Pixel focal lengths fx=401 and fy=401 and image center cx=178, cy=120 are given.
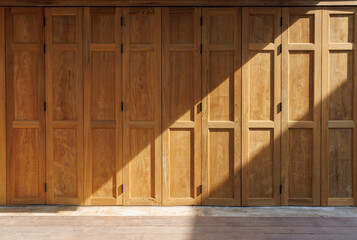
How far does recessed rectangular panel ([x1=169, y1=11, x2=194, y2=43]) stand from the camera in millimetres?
4773

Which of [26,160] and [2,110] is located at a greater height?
[2,110]

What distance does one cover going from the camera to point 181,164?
4.81 metres

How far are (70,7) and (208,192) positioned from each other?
2.75 meters

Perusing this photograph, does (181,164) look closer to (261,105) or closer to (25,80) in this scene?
(261,105)

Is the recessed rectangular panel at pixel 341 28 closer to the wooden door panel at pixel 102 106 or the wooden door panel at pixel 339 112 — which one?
the wooden door panel at pixel 339 112

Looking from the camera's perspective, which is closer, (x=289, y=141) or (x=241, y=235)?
(x=241, y=235)

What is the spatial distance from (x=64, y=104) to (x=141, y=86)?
95 cm

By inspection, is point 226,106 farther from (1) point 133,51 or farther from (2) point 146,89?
(1) point 133,51

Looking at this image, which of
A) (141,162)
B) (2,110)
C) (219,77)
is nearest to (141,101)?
(141,162)

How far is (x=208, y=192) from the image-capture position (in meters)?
4.80

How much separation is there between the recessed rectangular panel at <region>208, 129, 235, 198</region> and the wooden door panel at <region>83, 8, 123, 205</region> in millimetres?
1087

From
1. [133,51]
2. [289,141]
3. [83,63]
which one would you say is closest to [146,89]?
[133,51]

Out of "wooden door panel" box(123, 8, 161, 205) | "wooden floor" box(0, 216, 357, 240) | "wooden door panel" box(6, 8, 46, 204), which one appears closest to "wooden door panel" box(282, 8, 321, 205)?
"wooden floor" box(0, 216, 357, 240)

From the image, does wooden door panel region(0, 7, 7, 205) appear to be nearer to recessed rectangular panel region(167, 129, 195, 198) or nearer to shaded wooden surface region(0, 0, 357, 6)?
shaded wooden surface region(0, 0, 357, 6)
